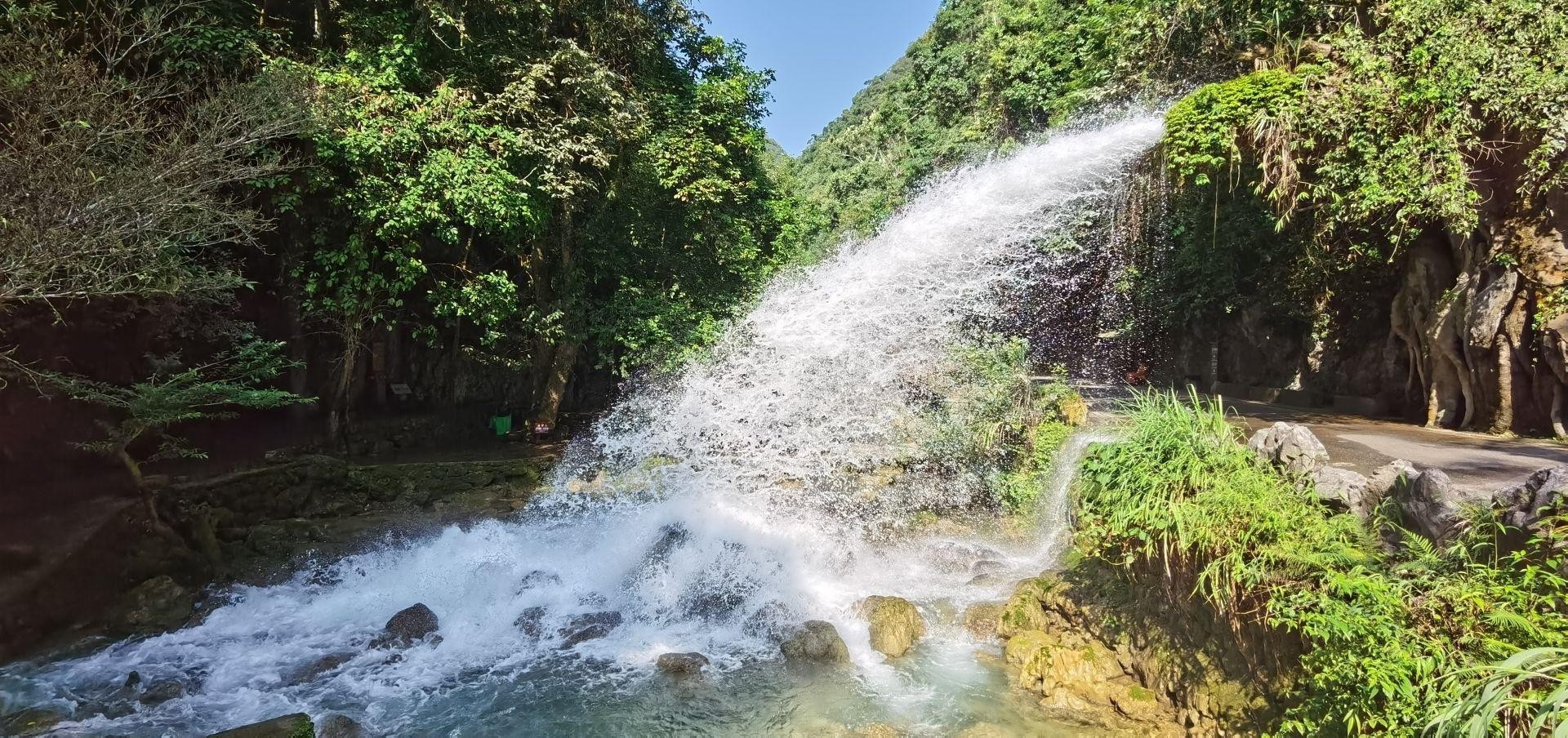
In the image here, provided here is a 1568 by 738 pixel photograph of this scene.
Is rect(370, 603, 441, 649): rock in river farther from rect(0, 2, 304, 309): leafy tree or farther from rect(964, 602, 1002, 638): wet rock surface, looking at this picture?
rect(964, 602, 1002, 638): wet rock surface

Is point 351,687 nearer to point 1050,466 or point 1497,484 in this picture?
point 1050,466

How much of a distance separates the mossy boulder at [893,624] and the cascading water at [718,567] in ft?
0.48

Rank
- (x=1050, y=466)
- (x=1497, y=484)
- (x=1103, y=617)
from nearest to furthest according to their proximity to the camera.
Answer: (x=1497, y=484) → (x=1103, y=617) → (x=1050, y=466)

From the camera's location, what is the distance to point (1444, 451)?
762cm

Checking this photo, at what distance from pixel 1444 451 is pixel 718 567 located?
8149 millimetres

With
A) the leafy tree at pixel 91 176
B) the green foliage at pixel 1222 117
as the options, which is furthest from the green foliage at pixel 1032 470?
the leafy tree at pixel 91 176

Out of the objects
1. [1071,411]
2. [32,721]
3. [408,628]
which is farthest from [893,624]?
[32,721]

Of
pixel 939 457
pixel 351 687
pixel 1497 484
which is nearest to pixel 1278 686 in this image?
pixel 1497 484

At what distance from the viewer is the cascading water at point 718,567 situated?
21.8 feet

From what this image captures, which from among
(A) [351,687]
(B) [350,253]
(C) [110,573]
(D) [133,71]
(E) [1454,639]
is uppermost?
(D) [133,71]

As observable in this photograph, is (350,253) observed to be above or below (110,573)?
above

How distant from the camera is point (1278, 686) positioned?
487 centimetres

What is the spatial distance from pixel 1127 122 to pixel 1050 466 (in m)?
6.43

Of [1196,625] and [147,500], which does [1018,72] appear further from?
[147,500]
